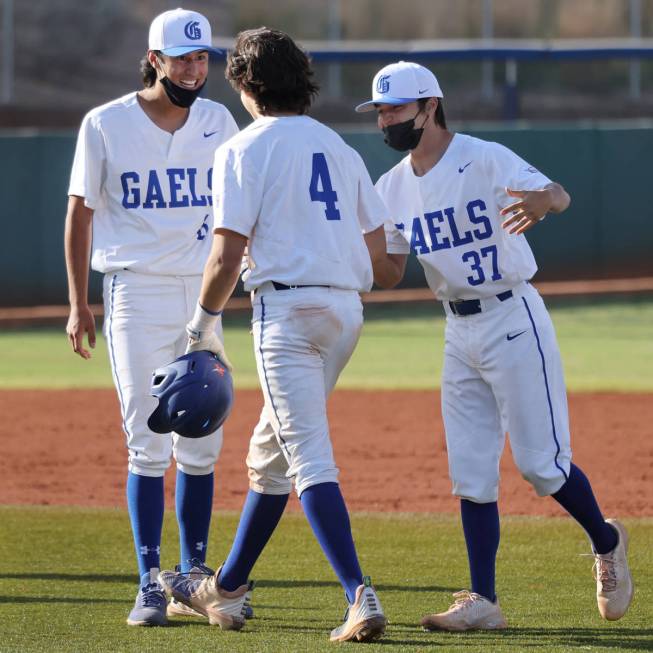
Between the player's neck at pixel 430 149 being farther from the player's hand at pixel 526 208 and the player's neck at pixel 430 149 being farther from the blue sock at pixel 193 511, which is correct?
the blue sock at pixel 193 511

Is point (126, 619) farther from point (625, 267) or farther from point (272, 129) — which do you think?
point (625, 267)

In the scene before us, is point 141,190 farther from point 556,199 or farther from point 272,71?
point 556,199

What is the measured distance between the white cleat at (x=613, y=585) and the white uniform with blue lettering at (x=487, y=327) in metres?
0.35

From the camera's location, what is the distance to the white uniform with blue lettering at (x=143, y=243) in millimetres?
4875

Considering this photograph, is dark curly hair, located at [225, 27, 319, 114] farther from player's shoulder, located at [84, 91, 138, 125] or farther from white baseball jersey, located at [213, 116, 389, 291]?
player's shoulder, located at [84, 91, 138, 125]

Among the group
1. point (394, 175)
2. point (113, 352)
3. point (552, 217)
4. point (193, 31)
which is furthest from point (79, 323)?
point (552, 217)

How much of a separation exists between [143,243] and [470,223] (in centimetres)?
119

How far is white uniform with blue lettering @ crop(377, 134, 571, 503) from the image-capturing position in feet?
15.1

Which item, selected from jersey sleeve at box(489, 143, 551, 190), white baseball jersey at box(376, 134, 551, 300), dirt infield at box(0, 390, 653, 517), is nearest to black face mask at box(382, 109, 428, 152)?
white baseball jersey at box(376, 134, 551, 300)

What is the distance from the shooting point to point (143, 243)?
4926 millimetres

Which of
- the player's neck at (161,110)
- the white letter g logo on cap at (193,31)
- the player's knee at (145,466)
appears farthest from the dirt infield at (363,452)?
the white letter g logo on cap at (193,31)

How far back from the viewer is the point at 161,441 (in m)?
4.91

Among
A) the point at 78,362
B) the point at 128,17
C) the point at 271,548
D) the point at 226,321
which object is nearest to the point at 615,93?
the point at 128,17

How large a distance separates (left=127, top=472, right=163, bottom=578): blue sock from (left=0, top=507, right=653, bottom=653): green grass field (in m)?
0.23
